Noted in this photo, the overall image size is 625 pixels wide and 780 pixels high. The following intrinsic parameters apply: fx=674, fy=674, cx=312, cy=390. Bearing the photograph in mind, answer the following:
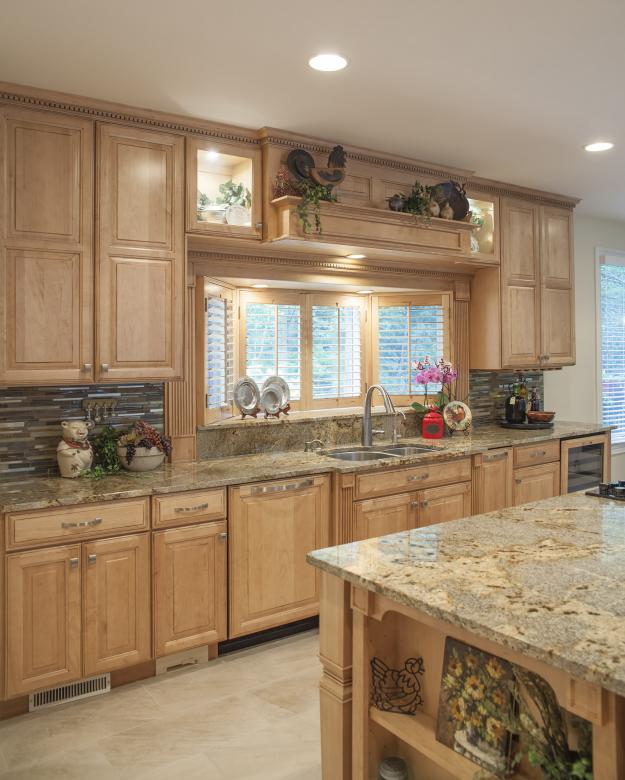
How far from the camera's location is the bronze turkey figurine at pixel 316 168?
3.62 metres

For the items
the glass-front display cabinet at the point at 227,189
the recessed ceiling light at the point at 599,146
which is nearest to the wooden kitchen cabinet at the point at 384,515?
the glass-front display cabinet at the point at 227,189

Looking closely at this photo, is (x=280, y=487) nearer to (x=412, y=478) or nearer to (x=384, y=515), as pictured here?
(x=384, y=515)

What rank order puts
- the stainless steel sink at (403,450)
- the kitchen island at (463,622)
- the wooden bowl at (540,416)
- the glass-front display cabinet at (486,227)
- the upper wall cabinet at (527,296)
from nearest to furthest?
the kitchen island at (463,622)
the stainless steel sink at (403,450)
the glass-front display cabinet at (486,227)
the upper wall cabinet at (527,296)
the wooden bowl at (540,416)

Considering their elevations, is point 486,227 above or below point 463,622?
above

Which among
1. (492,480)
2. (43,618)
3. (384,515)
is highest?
(492,480)

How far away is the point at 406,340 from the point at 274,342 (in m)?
1.09

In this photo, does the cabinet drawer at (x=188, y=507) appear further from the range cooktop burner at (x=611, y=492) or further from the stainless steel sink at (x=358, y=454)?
the range cooktop burner at (x=611, y=492)

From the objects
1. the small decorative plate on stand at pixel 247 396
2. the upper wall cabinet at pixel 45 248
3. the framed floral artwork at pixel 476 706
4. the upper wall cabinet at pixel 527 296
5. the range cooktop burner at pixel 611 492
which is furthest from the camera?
the upper wall cabinet at pixel 527 296

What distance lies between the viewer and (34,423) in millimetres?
3303

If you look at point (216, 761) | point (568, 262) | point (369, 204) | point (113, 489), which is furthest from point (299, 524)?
point (568, 262)

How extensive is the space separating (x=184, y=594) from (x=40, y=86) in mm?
2374

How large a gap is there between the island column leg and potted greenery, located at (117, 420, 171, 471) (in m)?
1.68

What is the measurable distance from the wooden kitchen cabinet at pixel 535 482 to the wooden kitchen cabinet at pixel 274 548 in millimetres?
1576

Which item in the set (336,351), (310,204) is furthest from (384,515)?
(310,204)
